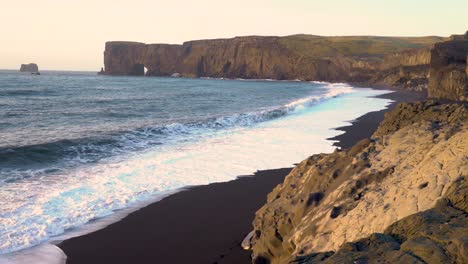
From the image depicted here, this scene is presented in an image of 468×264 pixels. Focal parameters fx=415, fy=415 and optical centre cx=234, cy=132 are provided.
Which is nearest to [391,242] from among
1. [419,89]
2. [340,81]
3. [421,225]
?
[421,225]

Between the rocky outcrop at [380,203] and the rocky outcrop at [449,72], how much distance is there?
27.3 m

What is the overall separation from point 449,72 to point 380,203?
33.1 meters

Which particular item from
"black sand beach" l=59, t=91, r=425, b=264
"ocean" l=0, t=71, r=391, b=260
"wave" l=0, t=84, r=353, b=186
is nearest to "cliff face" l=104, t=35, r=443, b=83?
"ocean" l=0, t=71, r=391, b=260

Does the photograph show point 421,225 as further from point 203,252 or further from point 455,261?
point 203,252

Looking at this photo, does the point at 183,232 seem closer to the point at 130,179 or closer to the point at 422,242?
the point at 130,179

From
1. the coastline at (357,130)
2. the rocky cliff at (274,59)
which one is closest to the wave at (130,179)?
the coastline at (357,130)

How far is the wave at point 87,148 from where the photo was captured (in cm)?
1321

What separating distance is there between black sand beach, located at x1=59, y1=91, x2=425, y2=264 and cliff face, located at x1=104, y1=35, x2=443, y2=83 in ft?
313

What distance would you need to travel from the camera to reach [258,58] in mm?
128375

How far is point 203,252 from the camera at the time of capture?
274 inches

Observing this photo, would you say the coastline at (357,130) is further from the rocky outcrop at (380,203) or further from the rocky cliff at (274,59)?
the rocky cliff at (274,59)

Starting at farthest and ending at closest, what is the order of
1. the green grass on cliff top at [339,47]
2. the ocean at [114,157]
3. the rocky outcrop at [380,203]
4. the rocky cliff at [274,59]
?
the green grass on cliff top at [339,47], the rocky cliff at [274,59], the ocean at [114,157], the rocky outcrop at [380,203]

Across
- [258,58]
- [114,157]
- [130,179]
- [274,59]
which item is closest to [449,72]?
[114,157]

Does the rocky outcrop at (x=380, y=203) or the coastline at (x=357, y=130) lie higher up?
the rocky outcrop at (x=380, y=203)
